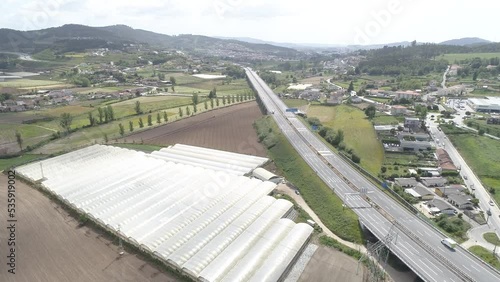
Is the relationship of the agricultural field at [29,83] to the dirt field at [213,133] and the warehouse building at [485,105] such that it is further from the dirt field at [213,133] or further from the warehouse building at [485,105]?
the warehouse building at [485,105]

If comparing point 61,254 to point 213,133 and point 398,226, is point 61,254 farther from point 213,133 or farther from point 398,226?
point 213,133

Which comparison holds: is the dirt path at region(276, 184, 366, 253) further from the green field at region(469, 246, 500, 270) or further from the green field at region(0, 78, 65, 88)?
the green field at region(0, 78, 65, 88)

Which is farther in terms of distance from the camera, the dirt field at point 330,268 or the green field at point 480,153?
the green field at point 480,153

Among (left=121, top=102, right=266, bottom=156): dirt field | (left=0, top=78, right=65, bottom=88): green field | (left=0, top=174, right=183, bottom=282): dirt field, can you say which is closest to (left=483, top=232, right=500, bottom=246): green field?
(left=0, top=174, right=183, bottom=282): dirt field

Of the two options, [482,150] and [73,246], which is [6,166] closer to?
[73,246]

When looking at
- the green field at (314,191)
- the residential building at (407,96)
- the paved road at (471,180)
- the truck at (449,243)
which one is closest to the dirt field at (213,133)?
the green field at (314,191)

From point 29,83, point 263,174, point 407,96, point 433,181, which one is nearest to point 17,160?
point 263,174
